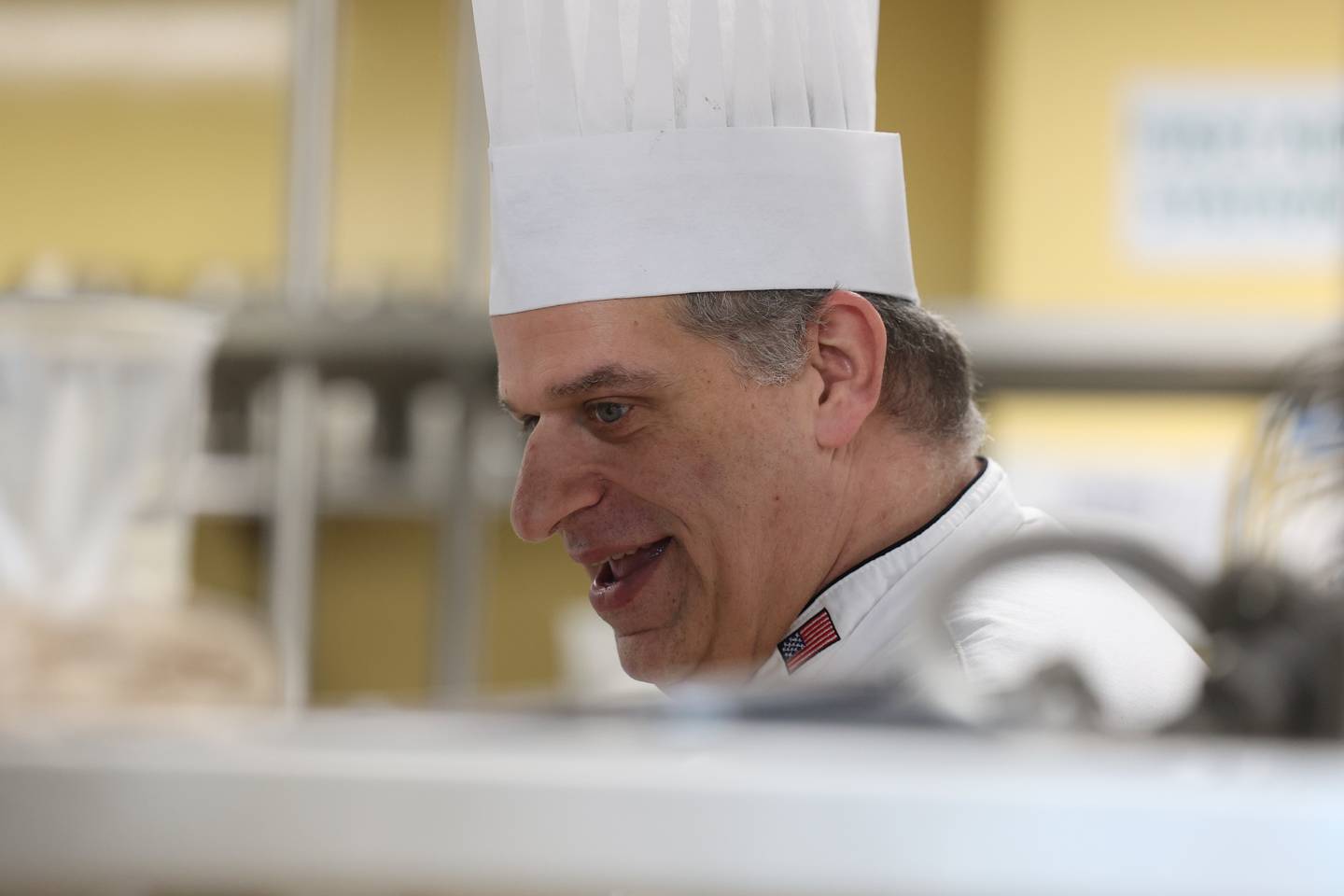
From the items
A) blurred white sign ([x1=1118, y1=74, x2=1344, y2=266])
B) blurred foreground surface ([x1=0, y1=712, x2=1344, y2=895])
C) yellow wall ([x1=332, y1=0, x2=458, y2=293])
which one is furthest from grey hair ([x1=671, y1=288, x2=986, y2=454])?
yellow wall ([x1=332, y1=0, x2=458, y2=293])

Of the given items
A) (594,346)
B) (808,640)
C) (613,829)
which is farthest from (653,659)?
(613,829)

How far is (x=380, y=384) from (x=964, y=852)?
112 centimetres

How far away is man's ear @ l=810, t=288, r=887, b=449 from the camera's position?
3.49 ft

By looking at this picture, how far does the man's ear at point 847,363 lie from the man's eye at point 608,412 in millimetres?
147

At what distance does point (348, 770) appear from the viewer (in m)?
0.32

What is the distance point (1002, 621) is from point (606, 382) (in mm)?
410

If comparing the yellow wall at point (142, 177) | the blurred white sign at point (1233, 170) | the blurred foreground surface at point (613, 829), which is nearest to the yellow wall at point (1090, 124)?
the blurred white sign at point (1233, 170)

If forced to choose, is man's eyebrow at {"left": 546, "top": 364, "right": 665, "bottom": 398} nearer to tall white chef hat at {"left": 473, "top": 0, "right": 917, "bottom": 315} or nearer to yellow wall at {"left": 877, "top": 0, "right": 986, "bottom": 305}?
tall white chef hat at {"left": 473, "top": 0, "right": 917, "bottom": 315}

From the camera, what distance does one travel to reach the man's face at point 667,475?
104 centimetres

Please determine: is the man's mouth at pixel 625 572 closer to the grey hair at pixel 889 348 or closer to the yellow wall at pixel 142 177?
the grey hair at pixel 889 348

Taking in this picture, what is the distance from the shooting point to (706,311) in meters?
1.04

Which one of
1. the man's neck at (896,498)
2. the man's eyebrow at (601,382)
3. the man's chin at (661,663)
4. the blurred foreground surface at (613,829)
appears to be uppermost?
the man's eyebrow at (601,382)

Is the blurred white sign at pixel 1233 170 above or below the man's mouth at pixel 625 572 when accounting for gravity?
above

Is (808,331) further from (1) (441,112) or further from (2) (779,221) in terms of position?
(1) (441,112)
